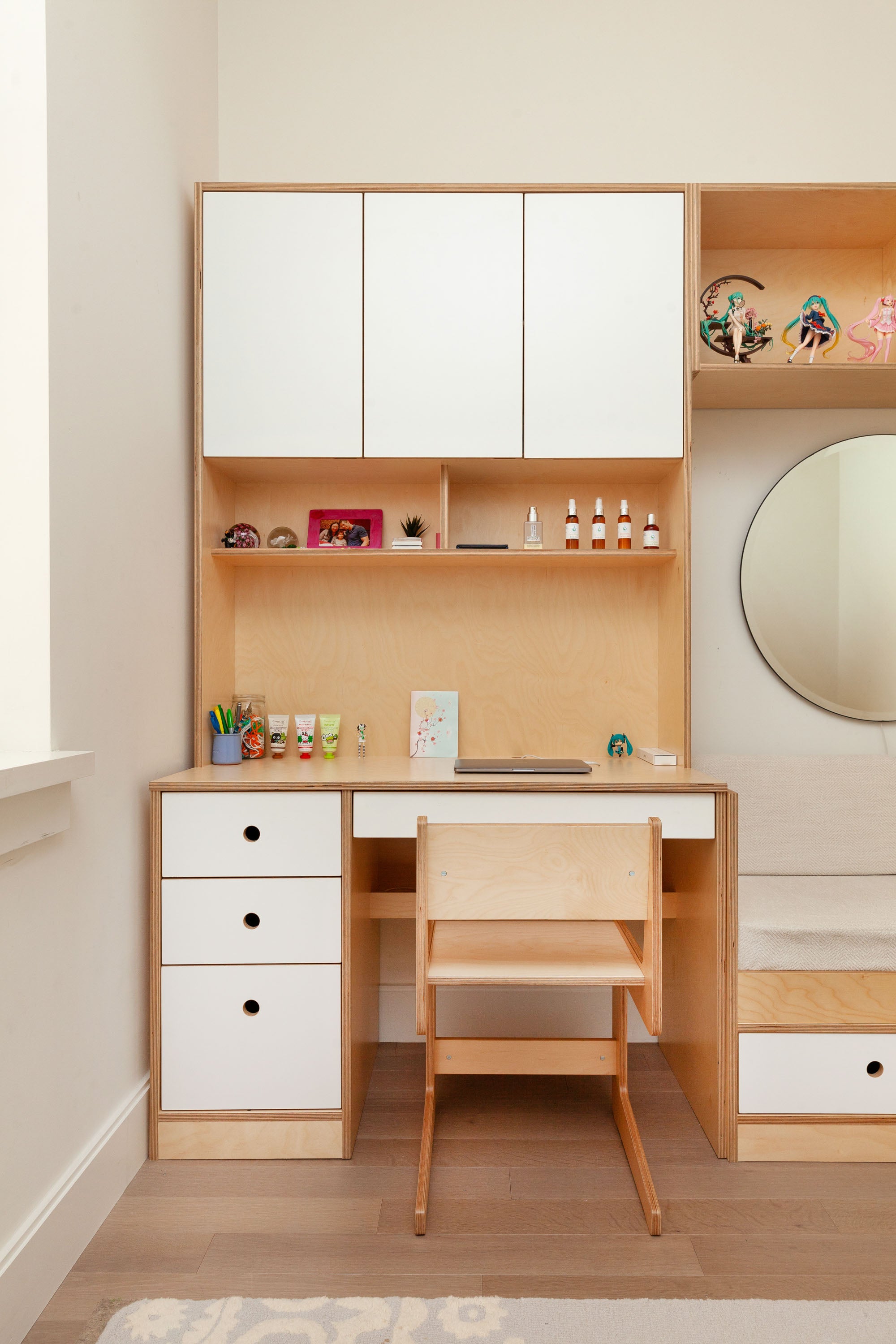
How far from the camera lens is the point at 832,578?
2352 millimetres

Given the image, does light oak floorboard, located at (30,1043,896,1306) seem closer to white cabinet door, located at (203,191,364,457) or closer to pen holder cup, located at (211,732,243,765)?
pen holder cup, located at (211,732,243,765)

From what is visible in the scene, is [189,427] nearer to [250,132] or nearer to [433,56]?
[250,132]

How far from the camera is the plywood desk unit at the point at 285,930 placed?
1726 millimetres

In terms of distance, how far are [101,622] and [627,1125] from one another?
155 centimetres

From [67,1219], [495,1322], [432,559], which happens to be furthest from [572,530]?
[67,1219]

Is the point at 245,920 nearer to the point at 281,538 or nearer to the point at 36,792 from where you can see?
the point at 36,792

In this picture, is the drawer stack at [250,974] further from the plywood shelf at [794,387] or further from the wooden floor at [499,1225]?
the plywood shelf at [794,387]

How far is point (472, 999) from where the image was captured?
90.7 inches

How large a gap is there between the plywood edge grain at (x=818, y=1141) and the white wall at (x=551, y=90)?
2.54 m

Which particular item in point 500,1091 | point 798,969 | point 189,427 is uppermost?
point 189,427

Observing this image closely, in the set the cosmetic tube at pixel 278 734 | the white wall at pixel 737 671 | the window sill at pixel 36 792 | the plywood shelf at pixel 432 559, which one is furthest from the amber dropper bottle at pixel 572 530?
the window sill at pixel 36 792

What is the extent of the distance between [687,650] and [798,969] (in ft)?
2.60

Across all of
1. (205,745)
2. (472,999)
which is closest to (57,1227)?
(205,745)

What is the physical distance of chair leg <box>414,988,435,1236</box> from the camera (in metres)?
1.47
